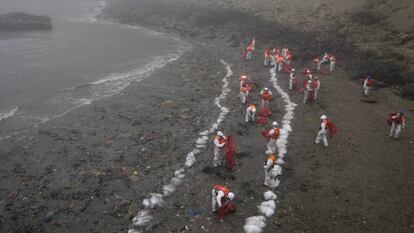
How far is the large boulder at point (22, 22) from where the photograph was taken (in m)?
55.2

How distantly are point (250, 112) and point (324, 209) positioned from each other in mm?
9194

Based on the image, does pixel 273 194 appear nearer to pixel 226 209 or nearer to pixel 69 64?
pixel 226 209

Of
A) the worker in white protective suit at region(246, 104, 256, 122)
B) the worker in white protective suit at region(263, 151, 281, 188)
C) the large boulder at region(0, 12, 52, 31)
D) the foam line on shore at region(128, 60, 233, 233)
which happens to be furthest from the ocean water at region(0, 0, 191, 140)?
the worker in white protective suit at region(263, 151, 281, 188)

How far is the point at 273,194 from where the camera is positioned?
1641cm

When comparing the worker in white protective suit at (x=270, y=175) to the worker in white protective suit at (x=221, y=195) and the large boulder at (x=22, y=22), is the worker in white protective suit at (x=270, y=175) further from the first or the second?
the large boulder at (x=22, y=22)

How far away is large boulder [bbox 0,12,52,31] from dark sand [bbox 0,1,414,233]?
108 ft

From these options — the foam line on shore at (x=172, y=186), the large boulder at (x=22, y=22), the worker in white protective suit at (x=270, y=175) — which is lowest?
the foam line on shore at (x=172, y=186)

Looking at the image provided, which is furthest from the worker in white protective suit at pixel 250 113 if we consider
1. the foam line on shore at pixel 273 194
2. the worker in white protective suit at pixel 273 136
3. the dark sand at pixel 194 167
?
the worker in white protective suit at pixel 273 136

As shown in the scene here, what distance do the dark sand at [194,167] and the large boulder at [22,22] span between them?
3281 cm

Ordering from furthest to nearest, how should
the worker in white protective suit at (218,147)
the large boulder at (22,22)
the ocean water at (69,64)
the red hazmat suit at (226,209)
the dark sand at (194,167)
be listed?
the large boulder at (22,22) → the ocean water at (69,64) → the worker in white protective suit at (218,147) → the dark sand at (194,167) → the red hazmat suit at (226,209)

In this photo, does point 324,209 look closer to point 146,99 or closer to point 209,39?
point 146,99

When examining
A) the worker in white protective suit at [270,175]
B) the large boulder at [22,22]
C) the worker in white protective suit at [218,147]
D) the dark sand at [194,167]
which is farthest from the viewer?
the large boulder at [22,22]

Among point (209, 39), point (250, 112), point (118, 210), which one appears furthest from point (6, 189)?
point (209, 39)

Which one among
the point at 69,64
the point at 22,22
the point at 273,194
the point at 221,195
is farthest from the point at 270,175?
the point at 22,22
